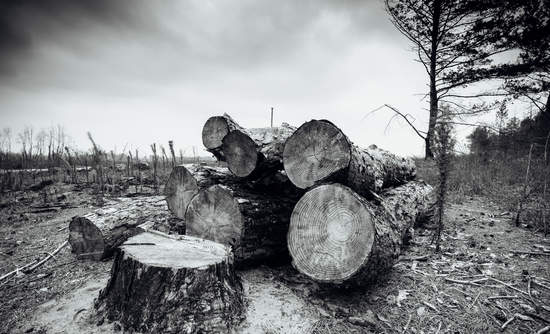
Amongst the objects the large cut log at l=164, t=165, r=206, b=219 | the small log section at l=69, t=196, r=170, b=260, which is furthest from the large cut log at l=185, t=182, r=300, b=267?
the small log section at l=69, t=196, r=170, b=260

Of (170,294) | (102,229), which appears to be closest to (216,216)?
(170,294)

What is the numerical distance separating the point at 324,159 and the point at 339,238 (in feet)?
2.52

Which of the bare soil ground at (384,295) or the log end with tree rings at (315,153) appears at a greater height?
the log end with tree rings at (315,153)

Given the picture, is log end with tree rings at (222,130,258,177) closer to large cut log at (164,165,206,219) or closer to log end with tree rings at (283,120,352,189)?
log end with tree rings at (283,120,352,189)

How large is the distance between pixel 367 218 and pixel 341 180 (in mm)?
498

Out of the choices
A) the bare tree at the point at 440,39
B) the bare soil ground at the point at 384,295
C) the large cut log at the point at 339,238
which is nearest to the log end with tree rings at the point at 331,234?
the large cut log at the point at 339,238

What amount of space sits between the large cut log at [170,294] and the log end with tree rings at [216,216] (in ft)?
2.33

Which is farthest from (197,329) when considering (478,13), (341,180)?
(478,13)

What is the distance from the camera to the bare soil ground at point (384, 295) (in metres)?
2.13

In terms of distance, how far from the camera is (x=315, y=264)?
7.74ft

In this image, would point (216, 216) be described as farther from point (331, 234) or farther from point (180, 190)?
point (331, 234)

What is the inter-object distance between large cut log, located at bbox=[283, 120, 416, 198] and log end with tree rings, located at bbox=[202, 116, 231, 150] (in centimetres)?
126

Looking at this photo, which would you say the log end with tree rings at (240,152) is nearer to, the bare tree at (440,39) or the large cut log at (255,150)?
the large cut log at (255,150)

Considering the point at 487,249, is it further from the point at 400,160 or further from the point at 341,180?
the point at 341,180
